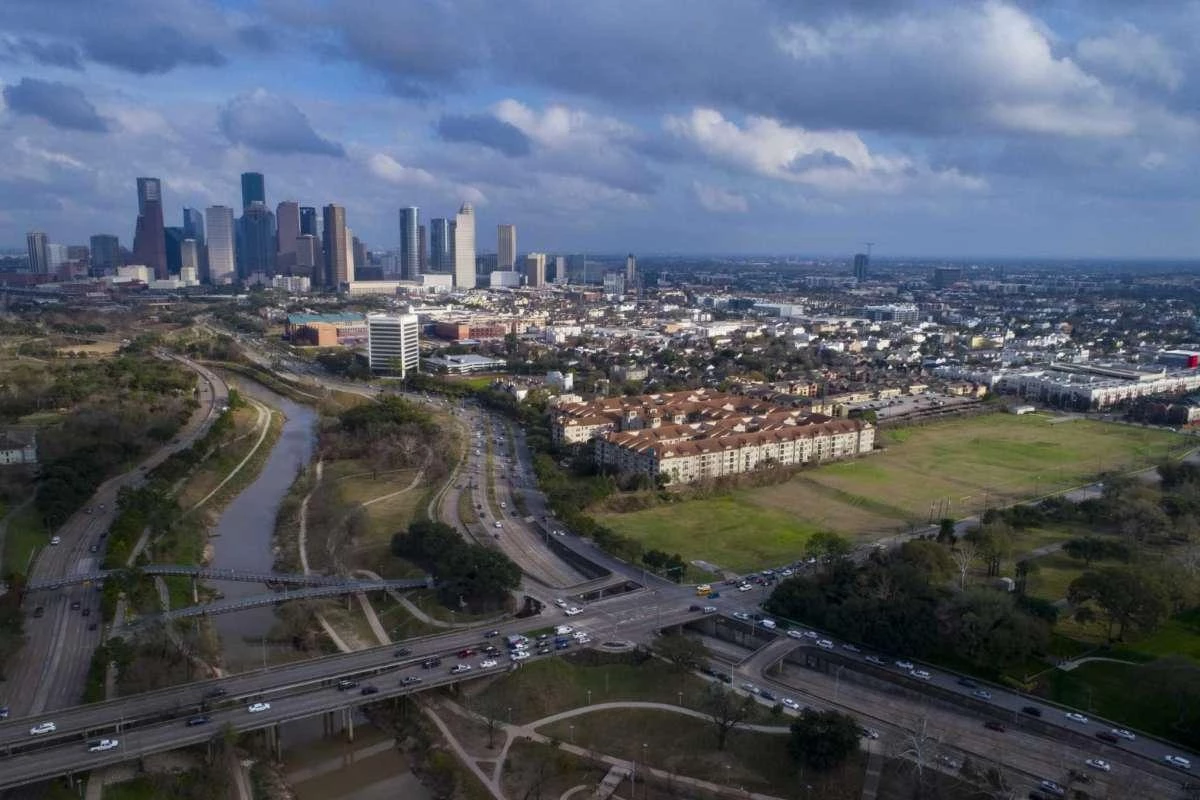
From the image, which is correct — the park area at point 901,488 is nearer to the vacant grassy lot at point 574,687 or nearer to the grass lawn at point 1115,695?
the vacant grassy lot at point 574,687

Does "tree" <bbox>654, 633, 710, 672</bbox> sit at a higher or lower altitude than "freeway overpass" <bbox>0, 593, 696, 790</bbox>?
higher

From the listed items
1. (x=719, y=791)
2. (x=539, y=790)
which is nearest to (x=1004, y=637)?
(x=719, y=791)

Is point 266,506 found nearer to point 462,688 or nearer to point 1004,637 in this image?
point 462,688

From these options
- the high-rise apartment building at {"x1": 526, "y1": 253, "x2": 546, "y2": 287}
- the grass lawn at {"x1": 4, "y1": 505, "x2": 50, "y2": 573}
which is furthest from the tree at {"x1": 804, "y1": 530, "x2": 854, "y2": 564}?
the high-rise apartment building at {"x1": 526, "y1": 253, "x2": 546, "y2": 287}

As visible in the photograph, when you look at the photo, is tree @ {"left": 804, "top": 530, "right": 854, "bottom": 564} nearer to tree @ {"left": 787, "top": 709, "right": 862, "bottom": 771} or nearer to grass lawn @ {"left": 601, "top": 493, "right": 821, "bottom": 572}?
grass lawn @ {"left": 601, "top": 493, "right": 821, "bottom": 572}

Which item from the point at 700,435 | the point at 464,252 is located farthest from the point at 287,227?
the point at 700,435

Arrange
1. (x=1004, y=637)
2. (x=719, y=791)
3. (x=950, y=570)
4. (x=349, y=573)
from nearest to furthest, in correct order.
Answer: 1. (x=719, y=791)
2. (x=1004, y=637)
3. (x=950, y=570)
4. (x=349, y=573)
